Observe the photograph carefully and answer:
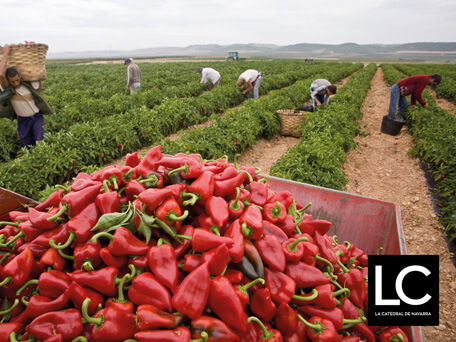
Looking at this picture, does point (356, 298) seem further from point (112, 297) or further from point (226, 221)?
point (112, 297)

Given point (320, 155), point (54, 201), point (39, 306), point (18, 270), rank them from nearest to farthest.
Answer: point (39, 306) → point (18, 270) → point (54, 201) → point (320, 155)

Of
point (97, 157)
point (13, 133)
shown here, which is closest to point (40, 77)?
point (97, 157)

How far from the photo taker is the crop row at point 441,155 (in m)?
4.99

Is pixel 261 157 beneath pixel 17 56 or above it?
beneath

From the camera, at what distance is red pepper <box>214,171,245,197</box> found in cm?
207

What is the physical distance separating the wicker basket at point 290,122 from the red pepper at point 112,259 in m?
7.96

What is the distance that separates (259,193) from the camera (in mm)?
2271

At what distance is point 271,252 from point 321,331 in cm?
54

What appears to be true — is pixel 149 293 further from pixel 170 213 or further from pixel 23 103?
pixel 23 103

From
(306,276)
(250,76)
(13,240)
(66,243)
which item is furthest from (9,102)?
(250,76)

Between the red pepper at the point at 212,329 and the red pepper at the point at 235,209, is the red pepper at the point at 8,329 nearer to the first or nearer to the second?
the red pepper at the point at 212,329

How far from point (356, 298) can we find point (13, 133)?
9.34 meters

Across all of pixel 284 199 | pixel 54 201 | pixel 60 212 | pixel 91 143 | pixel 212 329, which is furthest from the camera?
pixel 91 143

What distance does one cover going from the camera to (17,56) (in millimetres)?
5484
